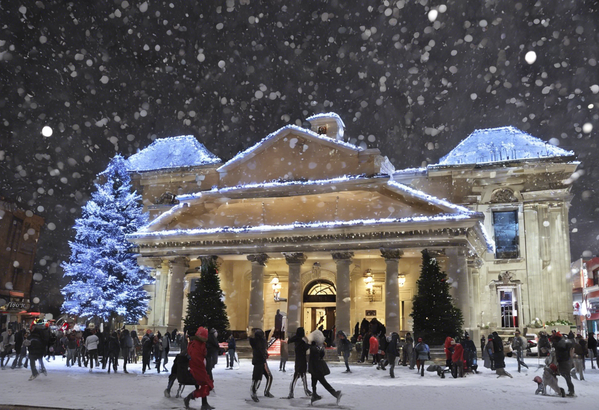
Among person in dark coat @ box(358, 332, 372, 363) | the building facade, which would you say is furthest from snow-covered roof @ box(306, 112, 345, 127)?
the building facade

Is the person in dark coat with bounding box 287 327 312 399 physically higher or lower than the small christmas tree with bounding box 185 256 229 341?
lower

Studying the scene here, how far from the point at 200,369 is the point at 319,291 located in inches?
932

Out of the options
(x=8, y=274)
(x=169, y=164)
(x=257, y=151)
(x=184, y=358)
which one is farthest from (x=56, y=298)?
(x=184, y=358)

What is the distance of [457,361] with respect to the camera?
1917 cm

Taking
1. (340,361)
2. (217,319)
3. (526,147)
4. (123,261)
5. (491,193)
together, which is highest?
(526,147)

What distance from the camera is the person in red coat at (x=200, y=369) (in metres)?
11.0

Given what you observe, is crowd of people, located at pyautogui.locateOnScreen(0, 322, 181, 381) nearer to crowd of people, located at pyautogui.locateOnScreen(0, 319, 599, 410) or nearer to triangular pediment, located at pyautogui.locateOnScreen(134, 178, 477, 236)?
crowd of people, located at pyautogui.locateOnScreen(0, 319, 599, 410)

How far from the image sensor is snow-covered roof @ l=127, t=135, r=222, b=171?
4253 centimetres

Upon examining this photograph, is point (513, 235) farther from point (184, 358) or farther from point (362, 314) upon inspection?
point (184, 358)

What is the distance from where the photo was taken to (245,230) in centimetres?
2966

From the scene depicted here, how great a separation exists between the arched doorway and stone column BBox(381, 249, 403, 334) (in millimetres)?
6796

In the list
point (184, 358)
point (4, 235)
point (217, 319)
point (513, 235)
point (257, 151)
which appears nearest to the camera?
point (184, 358)

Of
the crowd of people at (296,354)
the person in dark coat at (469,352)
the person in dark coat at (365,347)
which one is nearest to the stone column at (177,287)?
the crowd of people at (296,354)

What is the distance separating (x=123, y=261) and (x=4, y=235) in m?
32.6
